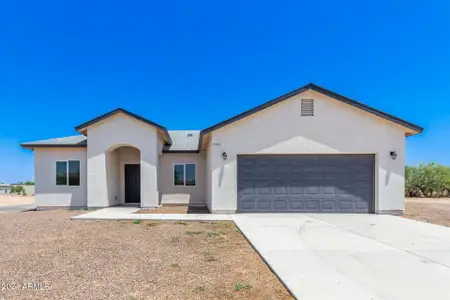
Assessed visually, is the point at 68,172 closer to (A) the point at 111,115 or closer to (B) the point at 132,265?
(A) the point at 111,115

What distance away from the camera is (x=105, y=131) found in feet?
44.3

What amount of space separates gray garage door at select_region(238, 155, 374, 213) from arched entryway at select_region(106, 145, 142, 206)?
718 centimetres

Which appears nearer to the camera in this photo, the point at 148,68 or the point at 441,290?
the point at 441,290

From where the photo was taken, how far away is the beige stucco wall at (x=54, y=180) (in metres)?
14.2

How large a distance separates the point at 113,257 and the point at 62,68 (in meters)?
21.9

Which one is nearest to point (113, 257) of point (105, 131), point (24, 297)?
point (24, 297)

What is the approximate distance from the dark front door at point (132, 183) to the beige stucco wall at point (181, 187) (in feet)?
6.03

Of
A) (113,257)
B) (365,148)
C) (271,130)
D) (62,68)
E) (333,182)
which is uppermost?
(62,68)

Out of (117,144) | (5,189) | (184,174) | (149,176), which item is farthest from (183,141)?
(5,189)

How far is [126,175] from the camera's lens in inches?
621

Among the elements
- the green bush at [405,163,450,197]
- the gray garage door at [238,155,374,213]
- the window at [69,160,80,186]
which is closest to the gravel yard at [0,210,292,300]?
the gray garage door at [238,155,374,213]

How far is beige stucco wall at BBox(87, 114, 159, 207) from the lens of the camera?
44.1ft

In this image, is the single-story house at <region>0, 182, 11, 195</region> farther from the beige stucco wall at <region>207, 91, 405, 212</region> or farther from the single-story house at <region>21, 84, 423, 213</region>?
the beige stucco wall at <region>207, 91, 405, 212</region>

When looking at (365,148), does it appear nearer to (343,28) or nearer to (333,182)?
(333,182)
